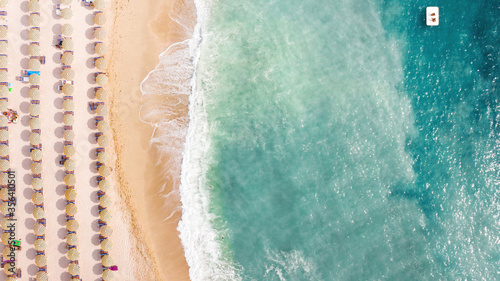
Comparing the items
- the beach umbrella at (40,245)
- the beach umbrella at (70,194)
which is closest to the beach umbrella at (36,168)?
the beach umbrella at (70,194)

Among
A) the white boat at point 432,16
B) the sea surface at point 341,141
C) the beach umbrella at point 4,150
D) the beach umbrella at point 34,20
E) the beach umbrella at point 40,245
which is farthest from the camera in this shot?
the white boat at point 432,16

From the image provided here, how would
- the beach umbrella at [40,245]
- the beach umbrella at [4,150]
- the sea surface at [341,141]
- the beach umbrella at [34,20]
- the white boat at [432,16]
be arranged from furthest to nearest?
the white boat at [432,16] < the sea surface at [341,141] < the beach umbrella at [4,150] < the beach umbrella at [40,245] < the beach umbrella at [34,20]

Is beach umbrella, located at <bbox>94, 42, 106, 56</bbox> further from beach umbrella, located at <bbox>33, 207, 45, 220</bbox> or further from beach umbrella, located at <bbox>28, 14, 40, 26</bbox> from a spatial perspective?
beach umbrella, located at <bbox>33, 207, 45, 220</bbox>

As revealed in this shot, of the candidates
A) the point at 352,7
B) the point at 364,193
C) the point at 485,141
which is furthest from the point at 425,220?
the point at 352,7

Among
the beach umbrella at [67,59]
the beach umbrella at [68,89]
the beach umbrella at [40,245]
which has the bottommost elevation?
the beach umbrella at [40,245]

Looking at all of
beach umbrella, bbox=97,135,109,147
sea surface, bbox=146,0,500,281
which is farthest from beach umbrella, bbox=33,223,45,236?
sea surface, bbox=146,0,500,281

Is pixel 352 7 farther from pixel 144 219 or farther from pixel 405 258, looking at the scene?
pixel 144 219

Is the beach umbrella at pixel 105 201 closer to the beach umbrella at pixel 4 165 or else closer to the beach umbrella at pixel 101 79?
the beach umbrella at pixel 4 165
